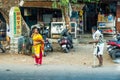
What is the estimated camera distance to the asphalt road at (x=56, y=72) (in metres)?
12.8

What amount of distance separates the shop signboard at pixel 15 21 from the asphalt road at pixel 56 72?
3803mm

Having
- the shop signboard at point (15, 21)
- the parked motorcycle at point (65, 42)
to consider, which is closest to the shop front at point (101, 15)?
the parked motorcycle at point (65, 42)

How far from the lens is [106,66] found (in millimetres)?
15430

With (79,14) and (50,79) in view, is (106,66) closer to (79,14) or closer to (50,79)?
(50,79)

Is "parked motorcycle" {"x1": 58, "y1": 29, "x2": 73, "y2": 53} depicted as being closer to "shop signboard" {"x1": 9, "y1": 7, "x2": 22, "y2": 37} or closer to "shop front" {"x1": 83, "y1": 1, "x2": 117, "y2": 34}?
"shop signboard" {"x1": 9, "y1": 7, "x2": 22, "y2": 37}

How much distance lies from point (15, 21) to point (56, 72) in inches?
233

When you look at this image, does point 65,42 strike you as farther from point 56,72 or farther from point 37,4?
point 37,4

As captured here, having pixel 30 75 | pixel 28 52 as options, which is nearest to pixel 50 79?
pixel 30 75

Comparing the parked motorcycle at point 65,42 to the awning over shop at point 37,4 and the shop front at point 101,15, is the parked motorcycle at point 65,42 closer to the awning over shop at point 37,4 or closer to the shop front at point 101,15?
the awning over shop at point 37,4

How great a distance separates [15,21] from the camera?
62.9ft

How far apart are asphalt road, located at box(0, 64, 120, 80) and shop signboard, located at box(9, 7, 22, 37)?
380 cm

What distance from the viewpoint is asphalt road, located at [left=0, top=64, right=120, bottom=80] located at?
12836 millimetres

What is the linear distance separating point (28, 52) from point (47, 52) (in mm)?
951

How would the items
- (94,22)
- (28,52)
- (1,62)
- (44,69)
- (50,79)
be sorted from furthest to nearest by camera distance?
1. (94,22)
2. (28,52)
3. (1,62)
4. (44,69)
5. (50,79)
